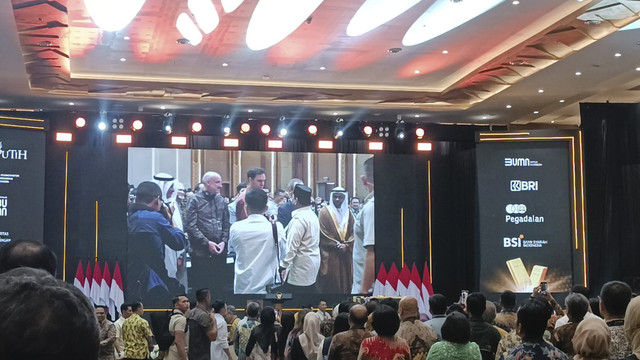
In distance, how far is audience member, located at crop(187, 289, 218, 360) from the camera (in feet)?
25.2

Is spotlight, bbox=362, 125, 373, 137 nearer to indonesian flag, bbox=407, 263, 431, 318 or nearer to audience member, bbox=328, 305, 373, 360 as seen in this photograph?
indonesian flag, bbox=407, 263, 431, 318

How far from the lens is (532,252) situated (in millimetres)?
14664

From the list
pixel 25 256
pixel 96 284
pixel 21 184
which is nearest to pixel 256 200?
pixel 96 284

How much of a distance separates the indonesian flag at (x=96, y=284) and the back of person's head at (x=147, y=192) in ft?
4.70

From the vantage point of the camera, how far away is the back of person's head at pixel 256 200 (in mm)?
15711

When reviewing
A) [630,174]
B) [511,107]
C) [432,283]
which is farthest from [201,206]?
[630,174]

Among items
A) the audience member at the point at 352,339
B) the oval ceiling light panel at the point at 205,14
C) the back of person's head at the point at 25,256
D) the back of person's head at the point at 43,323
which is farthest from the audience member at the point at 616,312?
the oval ceiling light panel at the point at 205,14

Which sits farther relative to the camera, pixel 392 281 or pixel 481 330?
pixel 392 281

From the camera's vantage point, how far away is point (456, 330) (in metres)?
4.47

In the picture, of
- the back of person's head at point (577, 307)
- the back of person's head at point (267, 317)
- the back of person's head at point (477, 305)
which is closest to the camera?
the back of person's head at point (577, 307)

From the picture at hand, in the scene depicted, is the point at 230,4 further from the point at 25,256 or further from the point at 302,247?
the point at 25,256

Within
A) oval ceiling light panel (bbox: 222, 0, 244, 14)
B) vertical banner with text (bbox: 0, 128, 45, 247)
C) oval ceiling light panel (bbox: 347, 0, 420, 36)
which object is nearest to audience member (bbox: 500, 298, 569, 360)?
oval ceiling light panel (bbox: 347, 0, 420, 36)

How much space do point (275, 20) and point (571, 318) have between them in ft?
22.4

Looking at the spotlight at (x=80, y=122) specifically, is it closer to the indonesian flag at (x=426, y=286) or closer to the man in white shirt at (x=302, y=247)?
the man in white shirt at (x=302, y=247)
